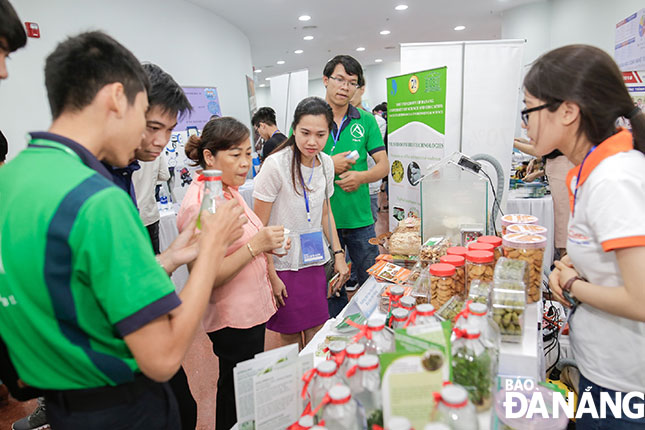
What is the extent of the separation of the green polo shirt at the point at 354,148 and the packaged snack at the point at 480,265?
1263 mm

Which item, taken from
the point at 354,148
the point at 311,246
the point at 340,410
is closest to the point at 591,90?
the point at 340,410

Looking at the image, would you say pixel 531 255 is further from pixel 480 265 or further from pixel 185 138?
pixel 185 138

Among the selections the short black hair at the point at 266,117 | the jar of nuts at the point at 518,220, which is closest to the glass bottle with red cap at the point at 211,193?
the jar of nuts at the point at 518,220

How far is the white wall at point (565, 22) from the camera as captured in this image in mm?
5957

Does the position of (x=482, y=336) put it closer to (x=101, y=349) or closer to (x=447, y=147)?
(x=101, y=349)

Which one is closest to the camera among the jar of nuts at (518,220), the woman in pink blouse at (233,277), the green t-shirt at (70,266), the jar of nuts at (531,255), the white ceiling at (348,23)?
the green t-shirt at (70,266)

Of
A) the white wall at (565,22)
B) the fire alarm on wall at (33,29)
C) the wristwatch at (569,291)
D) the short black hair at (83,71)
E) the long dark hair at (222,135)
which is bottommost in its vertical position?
the wristwatch at (569,291)

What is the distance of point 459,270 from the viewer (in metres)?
1.43

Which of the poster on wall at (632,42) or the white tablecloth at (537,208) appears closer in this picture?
the poster on wall at (632,42)

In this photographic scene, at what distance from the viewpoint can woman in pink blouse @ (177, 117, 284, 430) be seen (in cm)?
152

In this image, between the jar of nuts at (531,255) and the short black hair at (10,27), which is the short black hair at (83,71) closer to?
the short black hair at (10,27)

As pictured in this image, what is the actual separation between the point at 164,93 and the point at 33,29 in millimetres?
3247

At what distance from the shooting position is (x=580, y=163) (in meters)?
1.12

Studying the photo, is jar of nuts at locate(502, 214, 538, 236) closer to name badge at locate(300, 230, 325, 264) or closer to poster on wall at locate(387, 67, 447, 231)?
name badge at locate(300, 230, 325, 264)
